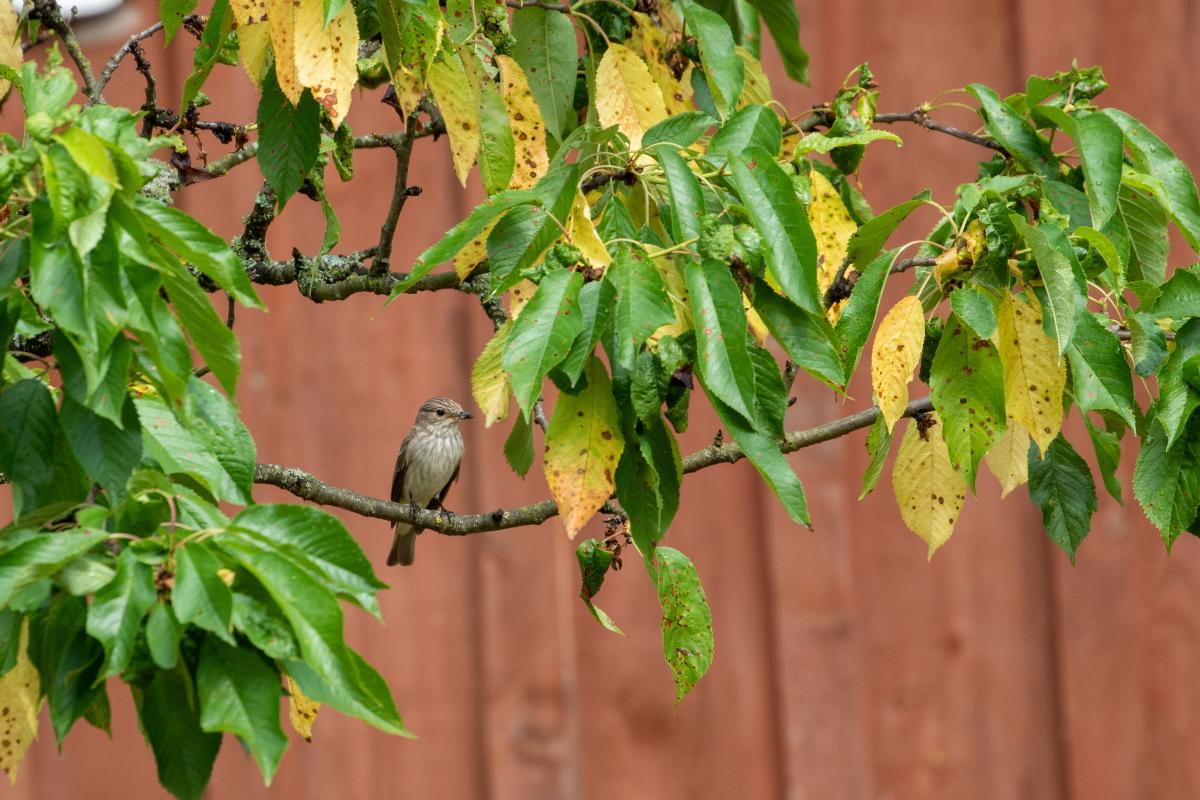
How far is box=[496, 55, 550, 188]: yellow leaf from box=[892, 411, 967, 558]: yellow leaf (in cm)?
68

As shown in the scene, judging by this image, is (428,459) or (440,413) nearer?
(440,413)

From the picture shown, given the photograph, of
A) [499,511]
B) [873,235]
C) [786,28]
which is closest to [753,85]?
[786,28]

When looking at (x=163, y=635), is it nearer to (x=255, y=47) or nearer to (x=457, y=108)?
(x=457, y=108)

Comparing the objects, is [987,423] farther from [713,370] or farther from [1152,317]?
[713,370]

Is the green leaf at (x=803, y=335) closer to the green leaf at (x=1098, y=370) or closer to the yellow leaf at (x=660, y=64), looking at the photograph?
the green leaf at (x=1098, y=370)

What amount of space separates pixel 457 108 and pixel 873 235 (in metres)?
0.60

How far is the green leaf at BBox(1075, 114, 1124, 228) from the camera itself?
2.06m

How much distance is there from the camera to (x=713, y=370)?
1.66m

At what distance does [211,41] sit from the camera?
2143mm

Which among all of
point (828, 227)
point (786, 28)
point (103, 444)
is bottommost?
point (103, 444)

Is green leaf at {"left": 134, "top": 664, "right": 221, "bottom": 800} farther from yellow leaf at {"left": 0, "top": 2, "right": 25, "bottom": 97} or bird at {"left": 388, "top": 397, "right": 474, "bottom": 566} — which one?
bird at {"left": 388, "top": 397, "right": 474, "bottom": 566}

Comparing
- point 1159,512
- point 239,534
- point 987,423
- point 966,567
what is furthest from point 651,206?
point 966,567

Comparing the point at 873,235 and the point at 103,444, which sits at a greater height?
the point at 873,235

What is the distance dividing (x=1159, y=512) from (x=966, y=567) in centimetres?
172
